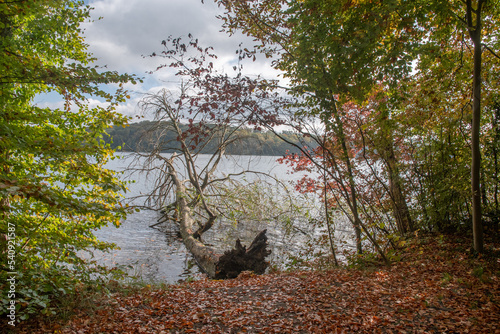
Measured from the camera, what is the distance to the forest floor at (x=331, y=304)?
379 cm

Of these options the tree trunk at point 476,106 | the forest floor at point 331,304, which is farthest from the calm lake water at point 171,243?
the tree trunk at point 476,106

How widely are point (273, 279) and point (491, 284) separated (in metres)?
3.87

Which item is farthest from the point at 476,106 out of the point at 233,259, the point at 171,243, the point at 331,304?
the point at 171,243

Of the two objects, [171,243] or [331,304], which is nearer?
[331,304]

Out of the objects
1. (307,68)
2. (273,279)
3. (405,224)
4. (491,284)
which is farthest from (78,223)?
(405,224)

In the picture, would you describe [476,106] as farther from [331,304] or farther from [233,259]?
[233,259]

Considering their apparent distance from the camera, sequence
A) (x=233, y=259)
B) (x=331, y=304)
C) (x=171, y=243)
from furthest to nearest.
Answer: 1. (x=171, y=243)
2. (x=233, y=259)
3. (x=331, y=304)

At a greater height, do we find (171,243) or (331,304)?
(331,304)

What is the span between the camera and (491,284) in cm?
448

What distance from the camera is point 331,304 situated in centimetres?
455

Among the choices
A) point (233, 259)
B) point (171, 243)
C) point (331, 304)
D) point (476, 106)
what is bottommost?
point (171, 243)

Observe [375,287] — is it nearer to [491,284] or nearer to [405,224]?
[491,284]

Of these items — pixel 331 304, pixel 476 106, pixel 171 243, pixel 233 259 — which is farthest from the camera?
pixel 171 243

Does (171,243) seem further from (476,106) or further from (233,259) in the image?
(476,106)
